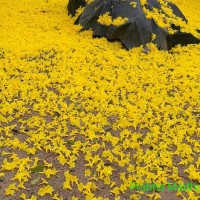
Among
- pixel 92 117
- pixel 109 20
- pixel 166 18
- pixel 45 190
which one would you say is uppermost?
pixel 166 18

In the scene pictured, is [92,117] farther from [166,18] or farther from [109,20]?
[166,18]

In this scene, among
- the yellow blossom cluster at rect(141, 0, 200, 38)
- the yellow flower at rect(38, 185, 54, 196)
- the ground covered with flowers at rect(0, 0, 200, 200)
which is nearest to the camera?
the yellow flower at rect(38, 185, 54, 196)

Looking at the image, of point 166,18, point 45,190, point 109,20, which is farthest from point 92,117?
point 166,18

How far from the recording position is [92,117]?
26.8 ft

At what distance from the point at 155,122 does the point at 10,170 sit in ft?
13.3

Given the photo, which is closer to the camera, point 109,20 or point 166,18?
point 109,20

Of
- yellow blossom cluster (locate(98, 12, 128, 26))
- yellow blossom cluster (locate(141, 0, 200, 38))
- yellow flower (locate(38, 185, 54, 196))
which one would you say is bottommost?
yellow flower (locate(38, 185, 54, 196))

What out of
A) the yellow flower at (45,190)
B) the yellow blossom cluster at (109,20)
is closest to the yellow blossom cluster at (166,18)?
the yellow blossom cluster at (109,20)

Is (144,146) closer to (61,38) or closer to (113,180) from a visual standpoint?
(113,180)

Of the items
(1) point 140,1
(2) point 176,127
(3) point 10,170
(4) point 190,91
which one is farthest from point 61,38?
(3) point 10,170

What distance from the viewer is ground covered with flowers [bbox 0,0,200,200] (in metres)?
6.20

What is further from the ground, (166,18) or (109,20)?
(166,18)

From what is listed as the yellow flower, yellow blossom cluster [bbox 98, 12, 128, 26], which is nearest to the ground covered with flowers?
the yellow flower

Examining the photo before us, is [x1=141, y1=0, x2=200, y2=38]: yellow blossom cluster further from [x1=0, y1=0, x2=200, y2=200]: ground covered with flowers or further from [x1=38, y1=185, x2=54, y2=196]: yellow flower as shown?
[x1=38, y1=185, x2=54, y2=196]: yellow flower
